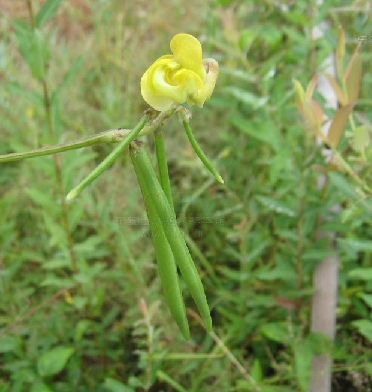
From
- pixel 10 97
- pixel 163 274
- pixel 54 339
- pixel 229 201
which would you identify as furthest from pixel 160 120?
pixel 10 97

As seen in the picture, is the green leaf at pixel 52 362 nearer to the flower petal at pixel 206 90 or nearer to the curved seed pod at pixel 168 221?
the curved seed pod at pixel 168 221

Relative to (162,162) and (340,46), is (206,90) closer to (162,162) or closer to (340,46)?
(162,162)

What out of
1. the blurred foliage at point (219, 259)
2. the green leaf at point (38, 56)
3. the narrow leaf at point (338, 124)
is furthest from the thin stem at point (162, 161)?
the green leaf at point (38, 56)

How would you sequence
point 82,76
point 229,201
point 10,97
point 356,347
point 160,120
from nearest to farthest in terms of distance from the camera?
point 160,120, point 356,347, point 229,201, point 10,97, point 82,76

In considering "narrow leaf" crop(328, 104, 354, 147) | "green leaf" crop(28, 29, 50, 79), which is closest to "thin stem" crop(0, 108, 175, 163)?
"narrow leaf" crop(328, 104, 354, 147)

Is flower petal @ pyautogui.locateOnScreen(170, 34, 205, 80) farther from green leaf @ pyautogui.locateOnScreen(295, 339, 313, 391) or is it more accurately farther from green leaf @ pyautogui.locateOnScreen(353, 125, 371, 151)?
green leaf @ pyautogui.locateOnScreen(295, 339, 313, 391)

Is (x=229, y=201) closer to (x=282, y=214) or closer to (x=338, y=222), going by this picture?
(x=282, y=214)

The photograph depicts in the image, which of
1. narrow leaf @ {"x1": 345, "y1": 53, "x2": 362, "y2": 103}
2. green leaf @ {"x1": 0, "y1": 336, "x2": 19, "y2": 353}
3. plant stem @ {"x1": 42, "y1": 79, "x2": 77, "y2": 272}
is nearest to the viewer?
narrow leaf @ {"x1": 345, "y1": 53, "x2": 362, "y2": 103}

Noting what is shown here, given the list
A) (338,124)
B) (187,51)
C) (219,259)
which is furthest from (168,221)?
(219,259)
